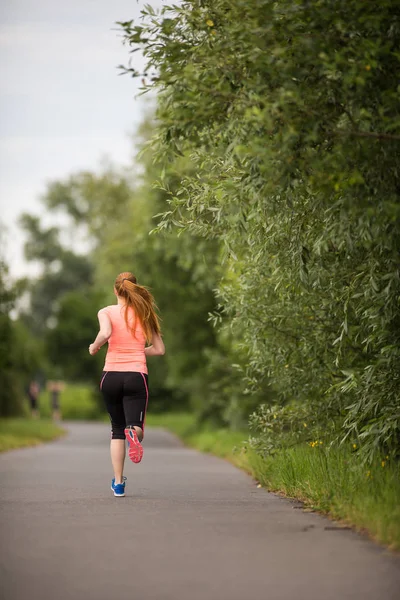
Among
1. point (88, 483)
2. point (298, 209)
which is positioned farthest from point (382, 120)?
point (88, 483)

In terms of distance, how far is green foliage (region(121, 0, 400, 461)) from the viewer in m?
8.04

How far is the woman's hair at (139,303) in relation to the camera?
10.4 meters

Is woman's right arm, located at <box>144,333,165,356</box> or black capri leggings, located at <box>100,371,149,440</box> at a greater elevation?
woman's right arm, located at <box>144,333,165,356</box>

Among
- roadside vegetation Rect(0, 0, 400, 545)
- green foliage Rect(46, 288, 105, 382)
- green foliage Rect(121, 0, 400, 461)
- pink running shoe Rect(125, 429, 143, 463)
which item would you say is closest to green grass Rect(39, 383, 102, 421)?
green foliage Rect(46, 288, 105, 382)

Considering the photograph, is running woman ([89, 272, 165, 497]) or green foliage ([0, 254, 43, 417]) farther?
green foliage ([0, 254, 43, 417])

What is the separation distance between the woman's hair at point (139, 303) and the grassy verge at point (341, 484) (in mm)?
2040

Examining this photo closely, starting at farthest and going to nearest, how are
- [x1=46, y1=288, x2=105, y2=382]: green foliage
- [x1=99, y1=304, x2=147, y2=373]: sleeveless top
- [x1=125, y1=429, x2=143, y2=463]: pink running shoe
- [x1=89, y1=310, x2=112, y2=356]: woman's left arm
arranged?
[x1=46, y1=288, x2=105, y2=382]: green foliage < [x1=99, y1=304, x2=147, y2=373]: sleeveless top < [x1=89, y1=310, x2=112, y2=356]: woman's left arm < [x1=125, y1=429, x2=143, y2=463]: pink running shoe

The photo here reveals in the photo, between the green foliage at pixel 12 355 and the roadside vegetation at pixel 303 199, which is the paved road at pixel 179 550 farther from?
the green foliage at pixel 12 355

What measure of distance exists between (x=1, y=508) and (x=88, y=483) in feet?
10.3

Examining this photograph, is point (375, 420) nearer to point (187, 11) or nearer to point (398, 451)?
point (398, 451)

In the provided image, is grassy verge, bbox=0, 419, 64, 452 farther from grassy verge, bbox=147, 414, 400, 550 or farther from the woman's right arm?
the woman's right arm

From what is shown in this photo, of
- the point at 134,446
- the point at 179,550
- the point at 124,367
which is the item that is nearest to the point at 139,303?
the point at 124,367

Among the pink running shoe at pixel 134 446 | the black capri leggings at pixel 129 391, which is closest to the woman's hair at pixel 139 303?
the black capri leggings at pixel 129 391

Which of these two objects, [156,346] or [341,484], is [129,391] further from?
[341,484]
